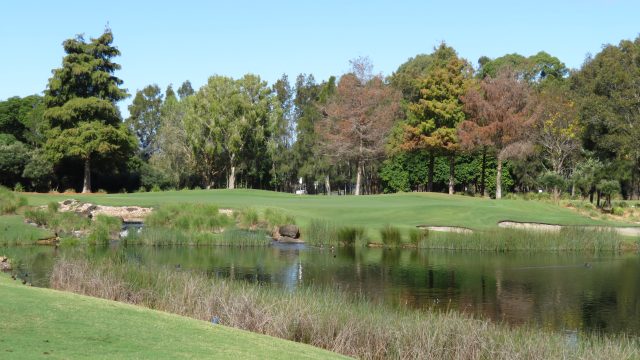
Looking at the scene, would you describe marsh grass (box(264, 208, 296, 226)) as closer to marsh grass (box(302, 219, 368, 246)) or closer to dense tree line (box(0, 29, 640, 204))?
marsh grass (box(302, 219, 368, 246))

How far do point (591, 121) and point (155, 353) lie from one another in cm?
6630

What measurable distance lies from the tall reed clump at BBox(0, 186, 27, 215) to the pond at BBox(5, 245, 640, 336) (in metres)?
7.35

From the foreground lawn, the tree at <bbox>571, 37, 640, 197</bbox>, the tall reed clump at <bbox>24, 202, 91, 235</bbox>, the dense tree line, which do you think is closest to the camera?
the foreground lawn

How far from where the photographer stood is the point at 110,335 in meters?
10.4

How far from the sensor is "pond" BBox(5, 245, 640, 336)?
21.0 m

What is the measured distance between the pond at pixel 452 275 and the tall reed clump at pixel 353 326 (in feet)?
13.4

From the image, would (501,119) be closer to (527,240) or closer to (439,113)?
(439,113)

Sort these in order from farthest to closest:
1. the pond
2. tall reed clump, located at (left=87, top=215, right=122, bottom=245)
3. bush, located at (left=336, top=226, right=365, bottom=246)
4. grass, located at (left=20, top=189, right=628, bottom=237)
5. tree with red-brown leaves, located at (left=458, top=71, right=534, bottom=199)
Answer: tree with red-brown leaves, located at (left=458, top=71, right=534, bottom=199)
grass, located at (left=20, top=189, right=628, bottom=237)
bush, located at (left=336, top=226, right=365, bottom=246)
tall reed clump, located at (left=87, top=215, right=122, bottom=245)
the pond

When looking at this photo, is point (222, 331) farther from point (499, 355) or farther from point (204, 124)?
point (204, 124)

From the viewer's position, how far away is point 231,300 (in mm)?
15977

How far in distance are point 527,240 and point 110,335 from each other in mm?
29195

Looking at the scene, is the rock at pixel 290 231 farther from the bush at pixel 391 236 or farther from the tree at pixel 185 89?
the tree at pixel 185 89

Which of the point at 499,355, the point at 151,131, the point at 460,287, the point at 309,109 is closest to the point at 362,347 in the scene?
the point at 499,355

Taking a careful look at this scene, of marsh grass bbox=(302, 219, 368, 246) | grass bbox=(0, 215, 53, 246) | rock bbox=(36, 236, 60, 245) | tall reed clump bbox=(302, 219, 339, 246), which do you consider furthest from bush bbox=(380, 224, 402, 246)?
grass bbox=(0, 215, 53, 246)
